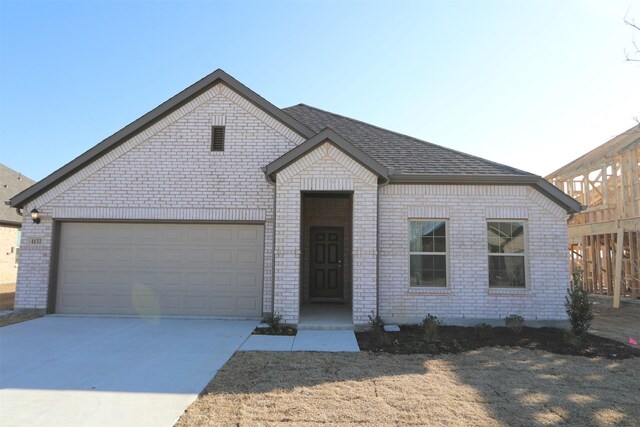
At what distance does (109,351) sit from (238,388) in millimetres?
2943

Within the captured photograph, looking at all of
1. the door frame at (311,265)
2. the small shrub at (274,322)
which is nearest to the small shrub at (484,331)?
the small shrub at (274,322)

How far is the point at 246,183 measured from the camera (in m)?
9.83

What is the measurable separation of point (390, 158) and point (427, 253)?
2575mm

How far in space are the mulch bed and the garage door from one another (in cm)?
335

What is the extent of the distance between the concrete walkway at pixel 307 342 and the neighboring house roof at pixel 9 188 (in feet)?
51.0

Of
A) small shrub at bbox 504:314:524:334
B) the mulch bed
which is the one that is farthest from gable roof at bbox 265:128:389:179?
small shrub at bbox 504:314:524:334

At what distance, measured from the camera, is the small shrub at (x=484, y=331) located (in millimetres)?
7777

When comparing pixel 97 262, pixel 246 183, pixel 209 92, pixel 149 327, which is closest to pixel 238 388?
pixel 149 327

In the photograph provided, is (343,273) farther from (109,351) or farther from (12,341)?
(12,341)

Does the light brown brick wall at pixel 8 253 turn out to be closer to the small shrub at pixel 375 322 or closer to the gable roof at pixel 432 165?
the gable roof at pixel 432 165

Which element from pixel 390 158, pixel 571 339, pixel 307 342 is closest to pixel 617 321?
pixel 571 339

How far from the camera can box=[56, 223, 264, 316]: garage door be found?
9.65 meters

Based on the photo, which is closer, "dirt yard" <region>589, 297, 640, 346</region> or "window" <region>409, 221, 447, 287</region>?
"dirt yard" <region>589, 297, 640, 346</region>

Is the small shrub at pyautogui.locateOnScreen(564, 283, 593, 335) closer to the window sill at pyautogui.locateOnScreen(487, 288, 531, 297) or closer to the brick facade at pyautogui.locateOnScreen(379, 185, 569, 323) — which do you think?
the brick facade at pyautogui.locateOnScreen(379, 185, 569, 323)
